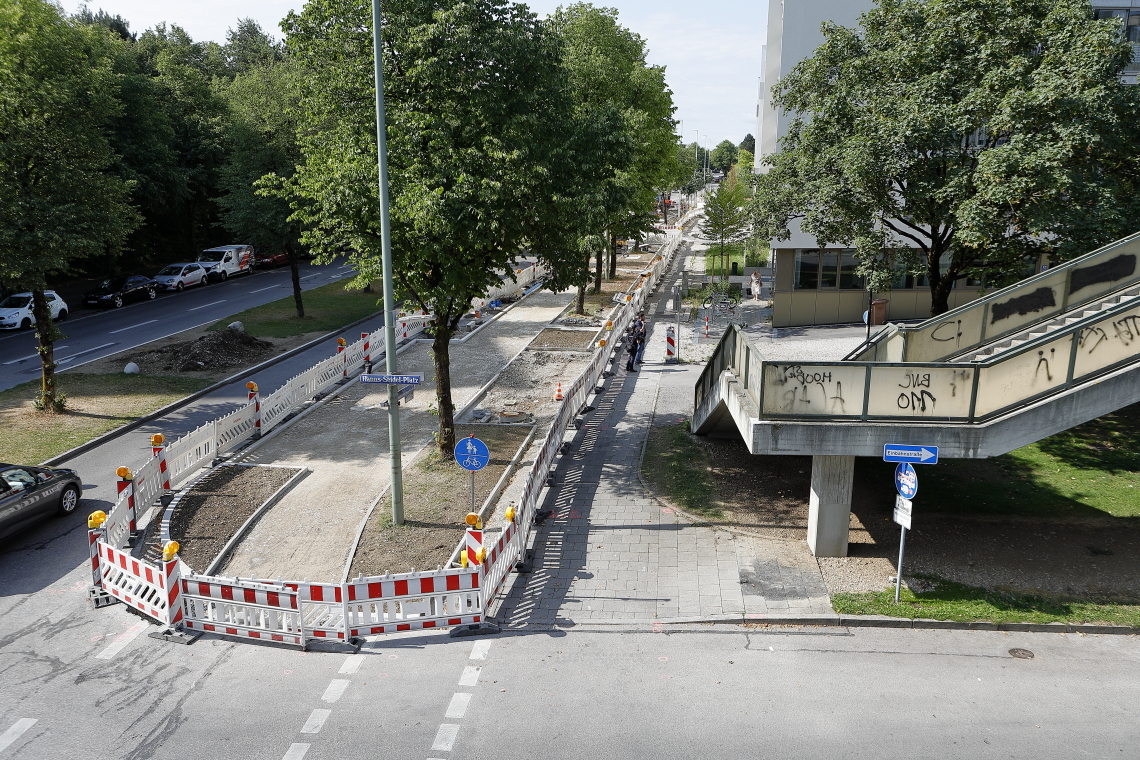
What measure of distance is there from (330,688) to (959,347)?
11.4 meters

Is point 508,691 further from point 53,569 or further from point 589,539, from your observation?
point 53,569

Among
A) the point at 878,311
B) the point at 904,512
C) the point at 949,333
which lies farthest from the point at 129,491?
the point at 878,311

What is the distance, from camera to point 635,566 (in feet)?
39.0

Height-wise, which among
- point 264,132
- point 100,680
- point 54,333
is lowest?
point 100,680

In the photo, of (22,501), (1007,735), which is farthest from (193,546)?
(1007,735)

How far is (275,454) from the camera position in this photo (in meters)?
16.7

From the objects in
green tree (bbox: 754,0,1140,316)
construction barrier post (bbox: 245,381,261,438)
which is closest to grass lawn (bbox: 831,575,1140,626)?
green tree (bbox: 754,0,1140,316)

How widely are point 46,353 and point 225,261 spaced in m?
24.5

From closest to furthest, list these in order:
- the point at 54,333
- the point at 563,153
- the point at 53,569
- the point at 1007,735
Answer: the point at 1007,735 < the point at 53,569 < the point at 563,153 < the point at 54,333

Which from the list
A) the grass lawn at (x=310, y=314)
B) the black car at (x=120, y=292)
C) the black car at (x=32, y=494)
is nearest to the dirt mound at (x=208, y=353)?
the grass lawn at (x=310, y=314)

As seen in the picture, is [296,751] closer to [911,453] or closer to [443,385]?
[911,453]

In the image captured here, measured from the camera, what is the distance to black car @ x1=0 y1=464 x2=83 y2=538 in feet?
40.3

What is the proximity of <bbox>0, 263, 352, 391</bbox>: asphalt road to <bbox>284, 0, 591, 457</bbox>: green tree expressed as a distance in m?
13.7

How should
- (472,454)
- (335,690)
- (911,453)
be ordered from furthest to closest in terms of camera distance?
(472,454) < (911,453) < (335,690)
